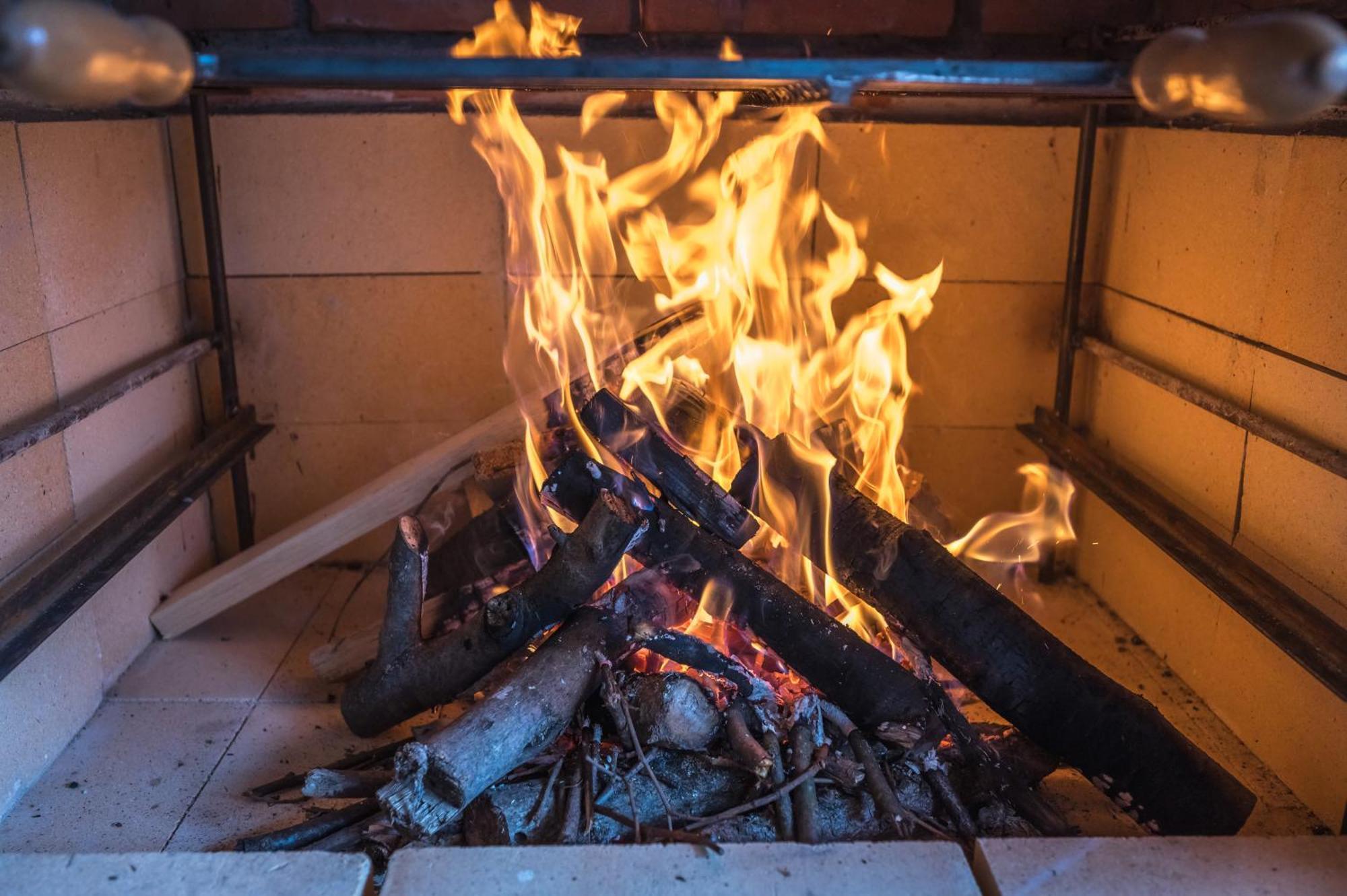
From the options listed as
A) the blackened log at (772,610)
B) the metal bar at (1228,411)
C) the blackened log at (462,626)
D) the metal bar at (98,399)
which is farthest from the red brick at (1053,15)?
the metal bar at (98,399)

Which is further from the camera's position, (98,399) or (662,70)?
(98,399)

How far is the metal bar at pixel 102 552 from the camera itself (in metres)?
2.61

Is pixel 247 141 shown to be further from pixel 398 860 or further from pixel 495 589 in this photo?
pixel 398 860

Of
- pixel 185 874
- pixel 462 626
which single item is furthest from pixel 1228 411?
pixel 185 874

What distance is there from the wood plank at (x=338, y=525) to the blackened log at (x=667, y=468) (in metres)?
0.56

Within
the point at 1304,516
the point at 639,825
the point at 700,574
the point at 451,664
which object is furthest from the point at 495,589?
the point at 1304,516

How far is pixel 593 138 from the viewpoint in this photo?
3812mm

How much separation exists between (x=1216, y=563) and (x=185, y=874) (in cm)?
247

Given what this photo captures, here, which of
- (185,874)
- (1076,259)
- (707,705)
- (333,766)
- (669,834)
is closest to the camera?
(185,874)

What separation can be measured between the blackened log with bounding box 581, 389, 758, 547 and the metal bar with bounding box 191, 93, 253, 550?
5.31 feet

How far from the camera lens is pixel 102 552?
118 inches

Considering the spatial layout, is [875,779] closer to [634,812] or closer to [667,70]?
[634,812]

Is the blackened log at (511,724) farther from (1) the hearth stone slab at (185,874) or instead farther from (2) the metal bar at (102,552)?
(2) the metal bar at (102,552)

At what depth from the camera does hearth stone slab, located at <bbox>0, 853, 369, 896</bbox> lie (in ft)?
7.04
